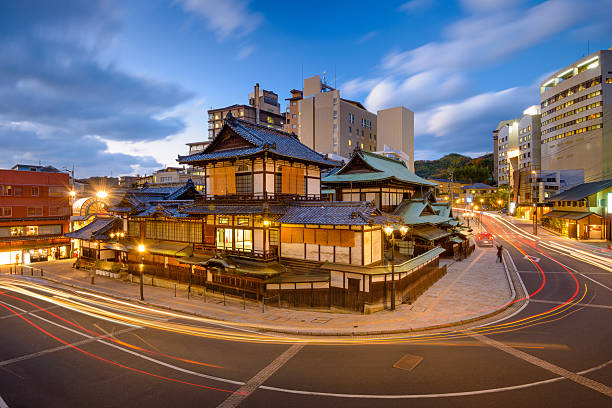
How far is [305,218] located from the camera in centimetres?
2180

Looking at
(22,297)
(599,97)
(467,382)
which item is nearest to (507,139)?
(599,97)

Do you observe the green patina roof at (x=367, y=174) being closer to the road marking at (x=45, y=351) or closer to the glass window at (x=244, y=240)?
the glass window at (x=244, y=240)

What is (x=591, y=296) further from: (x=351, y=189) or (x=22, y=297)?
(x=22, y=297)

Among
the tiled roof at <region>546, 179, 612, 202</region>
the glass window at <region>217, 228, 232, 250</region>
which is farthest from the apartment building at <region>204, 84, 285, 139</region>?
the tiled roof at <region>546, 179, 612, 202</region>

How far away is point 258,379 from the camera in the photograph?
1137 centimetres

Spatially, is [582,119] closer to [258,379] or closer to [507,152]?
[507,152]

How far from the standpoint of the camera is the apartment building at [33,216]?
4378 cm

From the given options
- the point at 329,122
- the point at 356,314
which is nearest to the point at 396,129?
the point at 329,122

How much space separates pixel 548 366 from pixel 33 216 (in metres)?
65.0

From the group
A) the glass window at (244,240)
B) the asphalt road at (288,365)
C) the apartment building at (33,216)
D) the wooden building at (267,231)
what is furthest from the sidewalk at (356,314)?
the apartment building at (33,216)

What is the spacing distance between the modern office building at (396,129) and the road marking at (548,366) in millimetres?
83367

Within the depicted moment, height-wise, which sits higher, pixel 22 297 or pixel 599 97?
pixel 599 97

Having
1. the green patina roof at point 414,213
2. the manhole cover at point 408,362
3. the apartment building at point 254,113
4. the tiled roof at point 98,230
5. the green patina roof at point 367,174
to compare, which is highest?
the apartment building at point 254,113

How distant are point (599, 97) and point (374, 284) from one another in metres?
95.1
